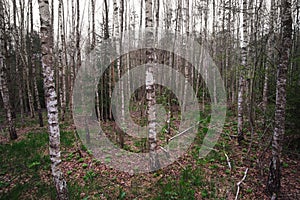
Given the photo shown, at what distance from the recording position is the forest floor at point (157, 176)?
167 inches

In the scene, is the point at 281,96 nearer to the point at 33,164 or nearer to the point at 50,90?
the point at 50,90

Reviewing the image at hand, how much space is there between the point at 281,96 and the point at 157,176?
350cm

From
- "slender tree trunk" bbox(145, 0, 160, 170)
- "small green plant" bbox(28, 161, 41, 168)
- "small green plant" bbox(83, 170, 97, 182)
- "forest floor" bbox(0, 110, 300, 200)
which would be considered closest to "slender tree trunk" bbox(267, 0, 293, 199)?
"forest floor" bbox(0, 110, 300, 200)

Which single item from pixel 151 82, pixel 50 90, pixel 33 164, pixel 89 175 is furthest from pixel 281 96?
pixel 33 164

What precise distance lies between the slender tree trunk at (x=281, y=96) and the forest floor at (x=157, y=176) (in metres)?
0.43

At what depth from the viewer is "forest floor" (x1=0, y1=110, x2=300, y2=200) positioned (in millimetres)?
4254

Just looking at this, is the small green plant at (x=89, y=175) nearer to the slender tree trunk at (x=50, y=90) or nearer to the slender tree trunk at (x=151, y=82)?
the slender tree trunk at (x=50, y=90)

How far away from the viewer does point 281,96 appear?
151 inches

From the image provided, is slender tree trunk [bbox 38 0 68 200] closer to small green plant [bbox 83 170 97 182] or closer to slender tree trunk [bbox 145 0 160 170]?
small green plant [bbox 83 170 97 182]

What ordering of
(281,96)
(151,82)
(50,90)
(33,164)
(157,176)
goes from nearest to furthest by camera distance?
(50,90)
(281,96)
(151,82)
(157,176)
(33,164)

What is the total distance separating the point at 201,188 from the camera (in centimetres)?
443

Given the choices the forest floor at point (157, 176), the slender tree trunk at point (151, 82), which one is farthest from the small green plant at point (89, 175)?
the slender tree trunk at point (151, 82)

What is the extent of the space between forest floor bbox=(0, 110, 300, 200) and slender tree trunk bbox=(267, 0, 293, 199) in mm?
435

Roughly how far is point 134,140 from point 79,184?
10.9 feet
